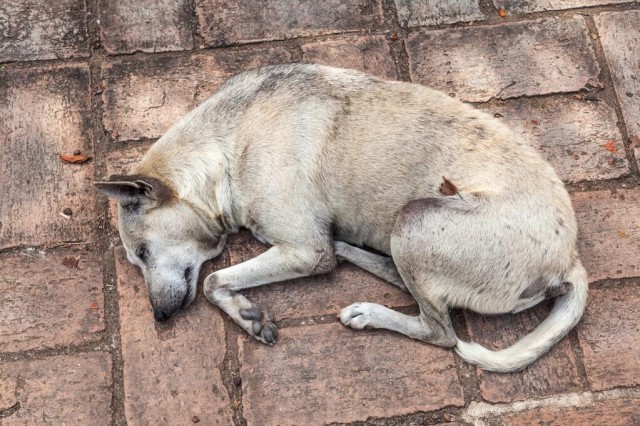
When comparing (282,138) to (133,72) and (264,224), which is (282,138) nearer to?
(264,224)

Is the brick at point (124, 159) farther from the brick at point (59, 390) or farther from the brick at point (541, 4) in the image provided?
the brick at point (541, 4)

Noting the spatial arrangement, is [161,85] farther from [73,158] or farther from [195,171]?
[195,171]

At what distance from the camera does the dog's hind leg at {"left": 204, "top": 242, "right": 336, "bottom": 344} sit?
3.52m

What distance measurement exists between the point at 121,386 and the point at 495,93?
2.58m

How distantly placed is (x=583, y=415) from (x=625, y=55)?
216 cm

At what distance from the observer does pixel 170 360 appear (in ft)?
11.6

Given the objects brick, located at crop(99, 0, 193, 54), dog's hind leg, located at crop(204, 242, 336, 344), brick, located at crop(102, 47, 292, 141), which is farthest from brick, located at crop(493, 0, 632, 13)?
dog's hind leg, located at crop(204, 242, 336, 344)

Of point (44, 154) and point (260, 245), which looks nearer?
point (260, 245)

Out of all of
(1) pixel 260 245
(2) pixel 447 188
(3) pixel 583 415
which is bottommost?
(3) pixel 583 415

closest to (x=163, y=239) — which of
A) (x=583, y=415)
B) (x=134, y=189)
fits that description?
(x=134, y=189)

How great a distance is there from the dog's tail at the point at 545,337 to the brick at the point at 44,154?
2.11m

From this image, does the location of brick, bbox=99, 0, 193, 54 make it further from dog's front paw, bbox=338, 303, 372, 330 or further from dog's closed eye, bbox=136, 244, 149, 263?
dog's front paw, bbox=338, 303, 372, 330

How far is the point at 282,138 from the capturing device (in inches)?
135

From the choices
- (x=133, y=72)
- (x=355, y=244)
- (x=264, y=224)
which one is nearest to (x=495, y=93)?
(x=355, y=244)
